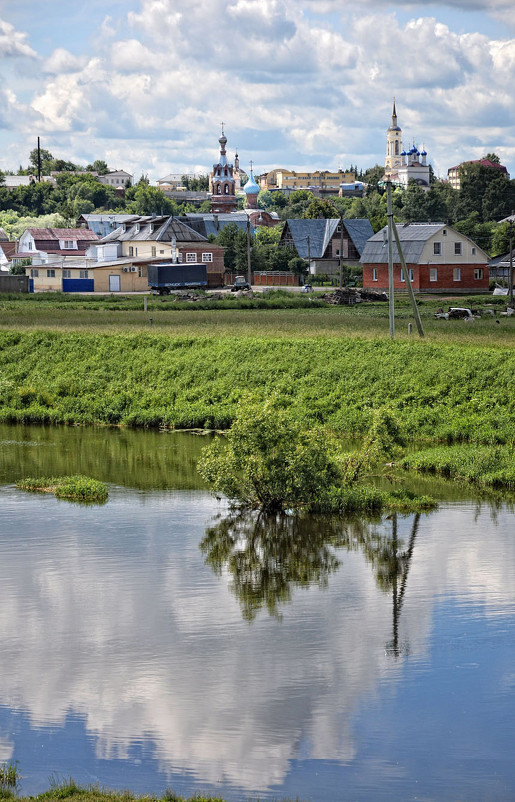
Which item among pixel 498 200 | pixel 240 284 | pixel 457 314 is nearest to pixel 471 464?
pixel 457 314

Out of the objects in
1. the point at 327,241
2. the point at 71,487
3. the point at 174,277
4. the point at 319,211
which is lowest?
the point at 71,487

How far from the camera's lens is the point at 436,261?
82.3 m

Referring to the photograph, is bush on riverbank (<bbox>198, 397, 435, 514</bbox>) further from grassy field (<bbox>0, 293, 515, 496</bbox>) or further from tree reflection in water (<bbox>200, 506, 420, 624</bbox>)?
grassy field (<bbox>0, 293, 515, 496</bbox>)

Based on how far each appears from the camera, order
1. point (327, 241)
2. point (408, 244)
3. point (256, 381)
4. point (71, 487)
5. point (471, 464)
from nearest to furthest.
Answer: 1. point (71, 487)
2. point (471, 464)
3. point (256, 381)
4. point (408, 244)
5. point (327, 241)

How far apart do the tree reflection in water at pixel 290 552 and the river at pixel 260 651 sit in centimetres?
6

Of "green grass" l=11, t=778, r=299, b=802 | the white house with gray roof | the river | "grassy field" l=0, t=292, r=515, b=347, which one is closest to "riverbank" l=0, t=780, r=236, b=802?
"green grass" l=11, t=778, r=299, b=802

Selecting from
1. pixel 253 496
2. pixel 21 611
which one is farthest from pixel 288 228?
pixel 21 611

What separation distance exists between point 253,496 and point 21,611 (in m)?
7.73

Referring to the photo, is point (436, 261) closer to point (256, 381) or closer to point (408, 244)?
point (408, 244)

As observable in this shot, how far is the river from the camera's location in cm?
1150

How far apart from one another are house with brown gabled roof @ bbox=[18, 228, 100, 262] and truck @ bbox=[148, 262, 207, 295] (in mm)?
33466

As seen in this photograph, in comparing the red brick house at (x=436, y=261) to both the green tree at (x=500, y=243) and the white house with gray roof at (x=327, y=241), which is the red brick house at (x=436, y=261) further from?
the green tree at (x=500, y=243)

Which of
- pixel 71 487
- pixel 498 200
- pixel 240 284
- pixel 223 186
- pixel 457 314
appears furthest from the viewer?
pixel 223 186

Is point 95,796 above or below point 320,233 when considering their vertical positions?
below
